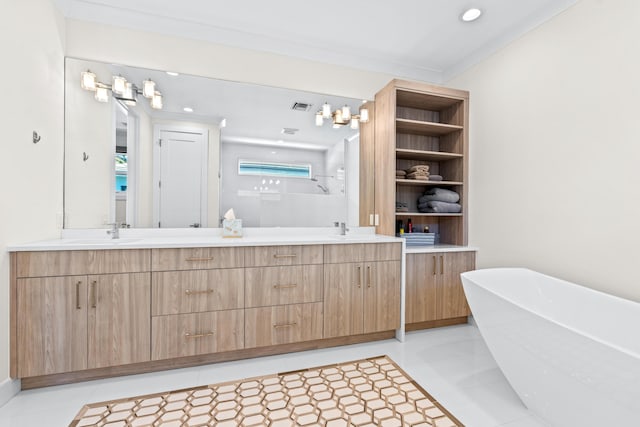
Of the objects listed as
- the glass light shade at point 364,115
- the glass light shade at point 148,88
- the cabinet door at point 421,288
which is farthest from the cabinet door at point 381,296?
the glass light shade at point 148,88

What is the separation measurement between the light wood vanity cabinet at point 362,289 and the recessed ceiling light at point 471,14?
1.93m

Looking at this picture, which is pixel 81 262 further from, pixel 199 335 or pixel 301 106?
pixel 301 106

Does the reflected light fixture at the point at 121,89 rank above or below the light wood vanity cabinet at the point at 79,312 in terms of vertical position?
above

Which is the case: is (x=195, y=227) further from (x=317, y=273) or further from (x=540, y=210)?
(x=540, y=210)

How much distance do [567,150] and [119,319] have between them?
3.27 metres

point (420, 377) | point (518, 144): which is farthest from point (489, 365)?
point (518, 144)

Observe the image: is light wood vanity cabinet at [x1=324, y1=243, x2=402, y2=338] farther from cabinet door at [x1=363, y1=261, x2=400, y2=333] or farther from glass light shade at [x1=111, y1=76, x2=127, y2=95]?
glass light shade at [x1=111, y1=76, x2=127, y2=95]

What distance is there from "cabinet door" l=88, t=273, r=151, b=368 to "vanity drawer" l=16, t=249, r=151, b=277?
53 mm

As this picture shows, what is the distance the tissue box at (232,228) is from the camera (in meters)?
2.48

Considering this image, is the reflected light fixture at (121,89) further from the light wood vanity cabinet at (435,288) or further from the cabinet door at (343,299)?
the light wood vanity cabinet at (435,288)

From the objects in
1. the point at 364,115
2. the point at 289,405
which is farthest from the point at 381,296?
the point at 364,115

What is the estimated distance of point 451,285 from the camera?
2.76 m

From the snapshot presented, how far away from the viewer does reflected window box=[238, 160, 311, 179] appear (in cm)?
263

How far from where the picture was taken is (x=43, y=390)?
1768 millimetres
